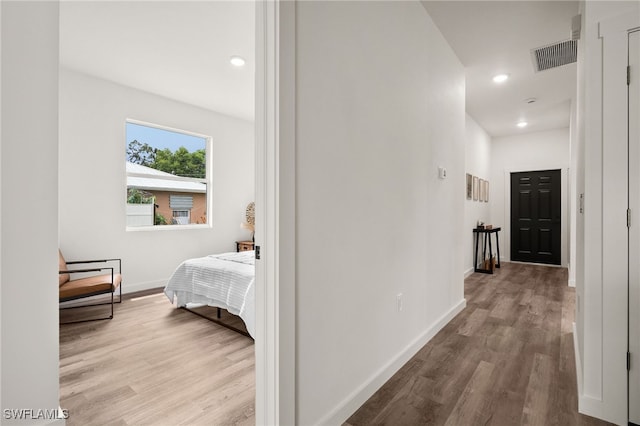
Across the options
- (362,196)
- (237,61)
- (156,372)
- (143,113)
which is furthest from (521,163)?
(156,372)

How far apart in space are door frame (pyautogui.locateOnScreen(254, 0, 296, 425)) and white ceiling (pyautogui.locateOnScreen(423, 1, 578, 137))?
1840 mm

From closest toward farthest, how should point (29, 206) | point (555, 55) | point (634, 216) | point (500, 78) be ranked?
point (29, 206) → point (634, 216) → point (555, 55) → point (500, 78)

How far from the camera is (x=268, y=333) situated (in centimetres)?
131

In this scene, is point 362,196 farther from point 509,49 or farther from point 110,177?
point 110,177

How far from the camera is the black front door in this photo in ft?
20.3

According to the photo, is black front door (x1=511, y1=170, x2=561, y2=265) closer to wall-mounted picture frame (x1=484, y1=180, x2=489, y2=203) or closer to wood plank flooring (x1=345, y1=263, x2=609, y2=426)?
wall-mounted picture frame (x1=484, y1=180, x2=489, y2=203)

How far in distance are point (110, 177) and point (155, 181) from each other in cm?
64

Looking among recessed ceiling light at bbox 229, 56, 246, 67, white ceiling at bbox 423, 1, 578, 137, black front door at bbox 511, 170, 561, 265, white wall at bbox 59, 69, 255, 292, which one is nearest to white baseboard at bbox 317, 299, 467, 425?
white ceiling at bbox 423, 1, 578, 137

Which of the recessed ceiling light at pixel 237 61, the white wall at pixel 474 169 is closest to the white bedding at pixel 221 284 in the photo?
the recessed ceiling light at pixel 237 61

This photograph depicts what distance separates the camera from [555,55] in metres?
3.28

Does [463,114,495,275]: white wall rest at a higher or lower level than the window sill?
higher

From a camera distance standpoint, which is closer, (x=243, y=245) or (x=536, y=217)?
(x=243, y=245)

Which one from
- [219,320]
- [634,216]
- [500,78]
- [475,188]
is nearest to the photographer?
[634,216]

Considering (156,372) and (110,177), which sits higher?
(110,177)
